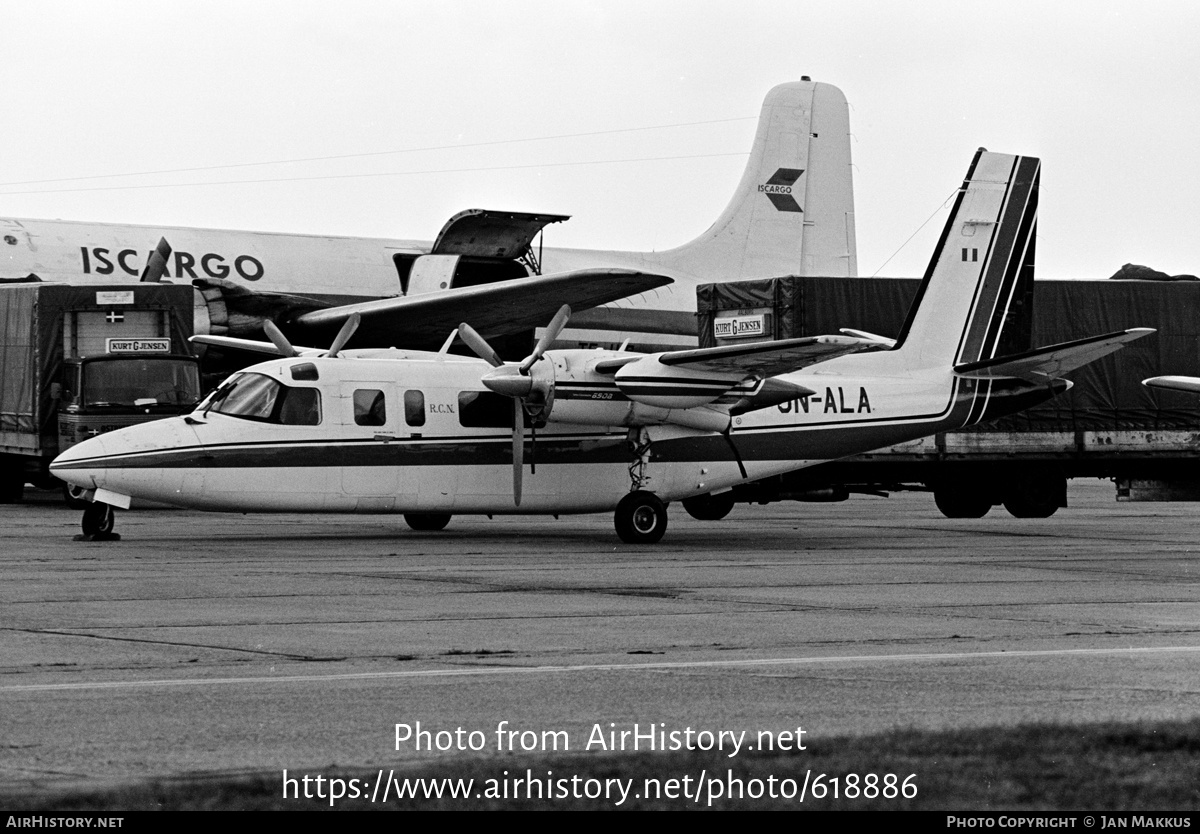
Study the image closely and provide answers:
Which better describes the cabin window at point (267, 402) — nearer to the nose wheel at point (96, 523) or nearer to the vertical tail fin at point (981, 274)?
the nose wheel at point (96, 523)

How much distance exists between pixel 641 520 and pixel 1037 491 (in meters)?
8.51

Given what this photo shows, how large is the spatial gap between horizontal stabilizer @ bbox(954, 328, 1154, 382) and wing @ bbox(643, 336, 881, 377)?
2.60 m

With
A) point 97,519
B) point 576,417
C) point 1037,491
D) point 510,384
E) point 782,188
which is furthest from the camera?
point 782,188

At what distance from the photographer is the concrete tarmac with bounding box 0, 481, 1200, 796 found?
20.9 feet

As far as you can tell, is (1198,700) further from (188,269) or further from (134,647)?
(188,269)

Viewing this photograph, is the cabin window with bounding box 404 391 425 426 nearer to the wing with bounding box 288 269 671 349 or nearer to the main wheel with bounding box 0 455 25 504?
the wing with bounding box 288 269 671 349

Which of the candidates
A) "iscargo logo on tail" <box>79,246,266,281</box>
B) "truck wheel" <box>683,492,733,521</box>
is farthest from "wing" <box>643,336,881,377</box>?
"iscargo logo on tail" <box>79,246,266,281</box>

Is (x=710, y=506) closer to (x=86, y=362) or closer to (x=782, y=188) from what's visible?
(x=86, y=362)

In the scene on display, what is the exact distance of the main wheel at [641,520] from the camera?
60.1 ft

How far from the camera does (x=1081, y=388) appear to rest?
23766mm

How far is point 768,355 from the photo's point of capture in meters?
17.4

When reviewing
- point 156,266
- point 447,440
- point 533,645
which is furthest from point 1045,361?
point 156,266
